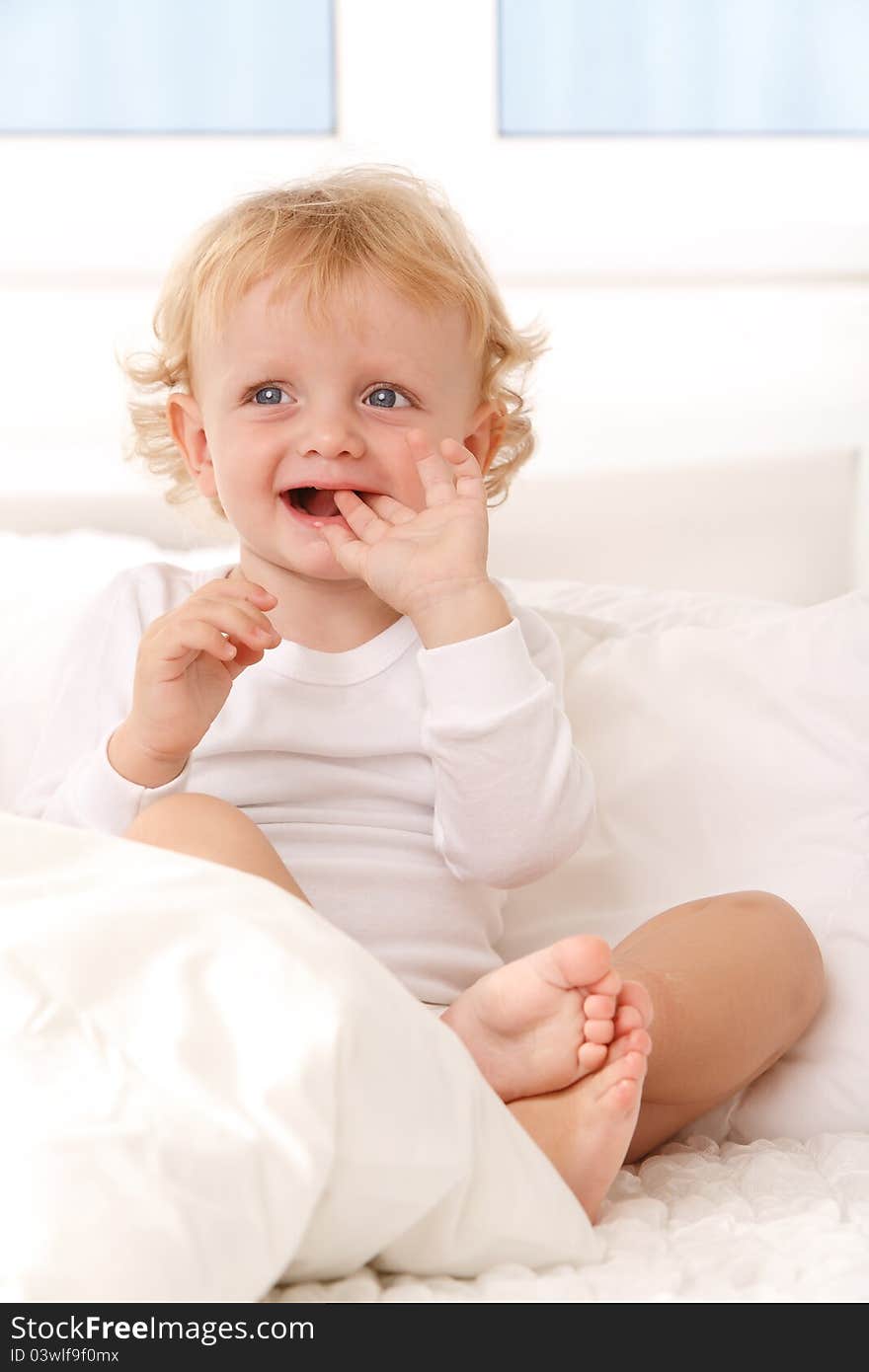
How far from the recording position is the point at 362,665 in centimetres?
112

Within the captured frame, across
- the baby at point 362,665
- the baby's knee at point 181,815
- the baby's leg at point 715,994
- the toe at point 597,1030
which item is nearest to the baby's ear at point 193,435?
the baby at point 362,665

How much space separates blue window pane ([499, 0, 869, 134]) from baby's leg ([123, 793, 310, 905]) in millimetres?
1346

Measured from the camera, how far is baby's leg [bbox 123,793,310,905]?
875 mm

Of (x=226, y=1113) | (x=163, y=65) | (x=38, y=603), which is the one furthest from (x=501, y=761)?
(x=163, y=65)

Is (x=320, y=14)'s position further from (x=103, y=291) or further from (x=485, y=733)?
(x=485, y=733)

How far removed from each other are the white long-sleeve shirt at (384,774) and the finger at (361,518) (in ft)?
0.32

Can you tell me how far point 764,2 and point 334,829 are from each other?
143 cm

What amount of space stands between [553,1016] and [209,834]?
244 millimetres

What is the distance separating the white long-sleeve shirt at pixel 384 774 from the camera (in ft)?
3.30

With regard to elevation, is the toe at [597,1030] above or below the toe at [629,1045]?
above

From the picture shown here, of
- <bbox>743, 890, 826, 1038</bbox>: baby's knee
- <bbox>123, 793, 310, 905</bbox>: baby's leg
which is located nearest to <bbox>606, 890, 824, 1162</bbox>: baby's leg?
<bbox>743, 890, 826, 1038</bbox>: baby's knee

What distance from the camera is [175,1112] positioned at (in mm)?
568

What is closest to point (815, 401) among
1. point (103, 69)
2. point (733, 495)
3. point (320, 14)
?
point (733, 495)

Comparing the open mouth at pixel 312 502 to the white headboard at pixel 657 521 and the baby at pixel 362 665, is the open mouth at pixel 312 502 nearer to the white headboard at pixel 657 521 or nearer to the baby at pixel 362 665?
the baby at pixel 362 665
